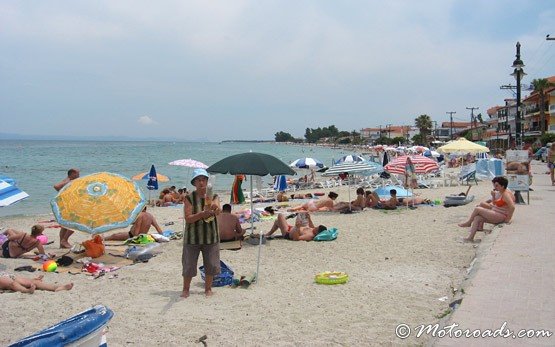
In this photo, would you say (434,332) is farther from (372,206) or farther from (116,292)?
(372,206)

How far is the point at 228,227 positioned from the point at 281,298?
3.54 meters

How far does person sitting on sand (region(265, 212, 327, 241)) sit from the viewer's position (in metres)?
9.52

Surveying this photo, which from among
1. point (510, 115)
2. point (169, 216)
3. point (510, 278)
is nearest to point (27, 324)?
point (510, 278)

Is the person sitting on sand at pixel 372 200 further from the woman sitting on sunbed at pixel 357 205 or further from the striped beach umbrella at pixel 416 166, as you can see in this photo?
the striped beach umbrella at pixel 416 166

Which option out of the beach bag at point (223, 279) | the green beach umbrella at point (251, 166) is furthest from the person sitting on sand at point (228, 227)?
the beach bag at point (223, 279)

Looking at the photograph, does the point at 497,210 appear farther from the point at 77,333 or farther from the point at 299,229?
the point at 77,333

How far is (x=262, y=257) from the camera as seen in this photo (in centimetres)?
823

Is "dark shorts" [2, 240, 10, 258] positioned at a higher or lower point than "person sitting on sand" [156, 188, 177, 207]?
higher

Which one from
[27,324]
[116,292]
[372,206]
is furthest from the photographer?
[372,206]

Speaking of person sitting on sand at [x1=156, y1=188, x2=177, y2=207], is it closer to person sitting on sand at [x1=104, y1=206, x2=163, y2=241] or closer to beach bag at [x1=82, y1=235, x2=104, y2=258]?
person sitting on sand at [x1=104, y1=206, x2=163, y2=241]

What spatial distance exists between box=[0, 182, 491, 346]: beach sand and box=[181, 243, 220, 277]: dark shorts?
0.32m

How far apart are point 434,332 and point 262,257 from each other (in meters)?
4.26

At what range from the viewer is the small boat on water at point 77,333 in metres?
2.96

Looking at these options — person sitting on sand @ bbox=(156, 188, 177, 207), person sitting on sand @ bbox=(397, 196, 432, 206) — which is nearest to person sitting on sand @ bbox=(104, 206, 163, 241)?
person sitting on sand @ bbox=(397, 196, 432, 206)
